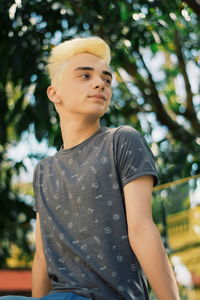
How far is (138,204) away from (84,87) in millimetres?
493

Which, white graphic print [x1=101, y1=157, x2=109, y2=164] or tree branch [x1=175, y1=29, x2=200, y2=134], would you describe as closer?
white graphic print [x1=101, y1=157, x2=109, y2=164]

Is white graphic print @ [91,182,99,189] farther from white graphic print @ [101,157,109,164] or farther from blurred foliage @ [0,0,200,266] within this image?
blurred foliage @ [0,0,200,266]

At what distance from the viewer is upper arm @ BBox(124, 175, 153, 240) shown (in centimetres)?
183

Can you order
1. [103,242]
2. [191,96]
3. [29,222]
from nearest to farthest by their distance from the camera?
[103,242] < [29,222] < [191,96]

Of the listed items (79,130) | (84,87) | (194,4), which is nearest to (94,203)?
(79,130)

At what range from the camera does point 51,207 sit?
82.1 inches

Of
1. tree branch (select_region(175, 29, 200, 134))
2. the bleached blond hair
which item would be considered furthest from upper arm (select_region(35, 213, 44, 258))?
tree branch (select_region(175, 29, 200, 134))

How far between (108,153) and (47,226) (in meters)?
0.34

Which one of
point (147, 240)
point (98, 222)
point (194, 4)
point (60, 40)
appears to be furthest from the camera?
point (60, 40)

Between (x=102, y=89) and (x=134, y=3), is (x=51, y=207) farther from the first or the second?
(x=134, y=3)

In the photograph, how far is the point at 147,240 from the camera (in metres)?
1.80

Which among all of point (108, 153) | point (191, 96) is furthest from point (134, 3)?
point (191, 96)

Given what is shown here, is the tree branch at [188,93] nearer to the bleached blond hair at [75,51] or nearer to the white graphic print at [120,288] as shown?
the bleached blond hair at [75,51]

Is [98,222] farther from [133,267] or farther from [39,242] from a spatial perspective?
[39,242]
